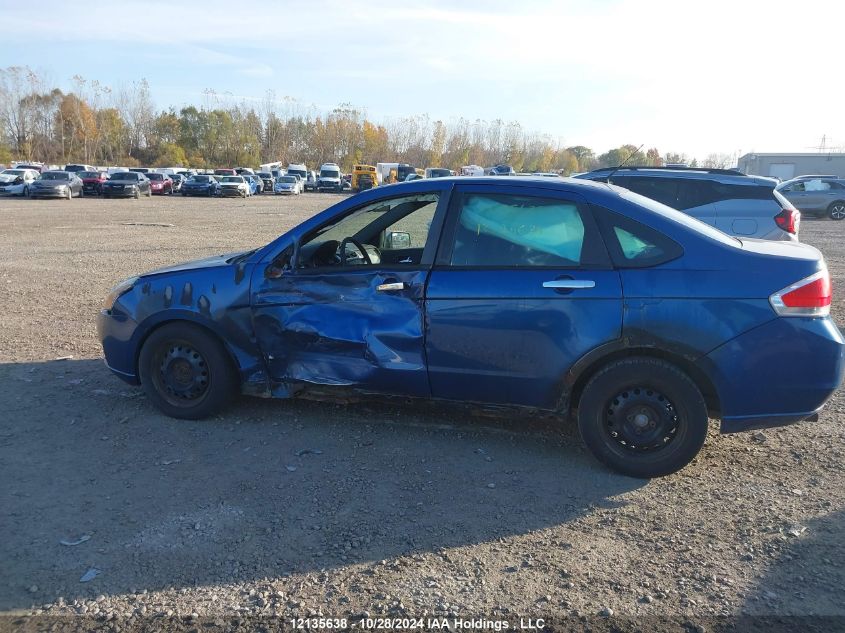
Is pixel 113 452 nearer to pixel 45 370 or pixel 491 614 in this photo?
pixel 45 370

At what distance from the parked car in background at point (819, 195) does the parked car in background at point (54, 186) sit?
35350 mm

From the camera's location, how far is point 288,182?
178 ft

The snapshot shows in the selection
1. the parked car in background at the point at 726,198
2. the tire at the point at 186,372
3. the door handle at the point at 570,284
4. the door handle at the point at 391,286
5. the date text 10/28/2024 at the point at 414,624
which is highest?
the parked car in background at the point at 726,198

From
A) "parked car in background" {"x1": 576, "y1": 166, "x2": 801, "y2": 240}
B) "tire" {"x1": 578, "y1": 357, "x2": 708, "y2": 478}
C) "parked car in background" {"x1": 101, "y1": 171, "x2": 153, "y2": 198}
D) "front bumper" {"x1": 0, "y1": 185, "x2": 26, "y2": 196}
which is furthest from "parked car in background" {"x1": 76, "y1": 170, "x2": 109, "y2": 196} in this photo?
"tire" {"x1": 578, "y1": 357, "x2": 708, "y2": 478}

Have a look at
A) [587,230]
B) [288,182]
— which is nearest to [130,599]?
[587,230]

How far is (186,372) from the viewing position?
4977mm

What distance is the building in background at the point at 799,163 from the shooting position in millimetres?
68875

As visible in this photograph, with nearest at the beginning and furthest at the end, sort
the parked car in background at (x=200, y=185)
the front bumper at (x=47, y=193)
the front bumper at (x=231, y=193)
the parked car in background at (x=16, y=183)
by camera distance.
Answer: the front bumper at (x=47, y=193) → the parked car in background at (x=16, y=183) → the front bumper at (x=231, y=193) → the parked car in background at (x=200, y=185)

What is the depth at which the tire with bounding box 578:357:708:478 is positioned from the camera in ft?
13.2

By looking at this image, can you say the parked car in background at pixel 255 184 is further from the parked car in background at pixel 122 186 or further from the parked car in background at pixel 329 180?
the parked car in background at pixel 122 186

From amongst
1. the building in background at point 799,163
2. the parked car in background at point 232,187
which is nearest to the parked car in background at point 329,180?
the parked car in background at point 232,187

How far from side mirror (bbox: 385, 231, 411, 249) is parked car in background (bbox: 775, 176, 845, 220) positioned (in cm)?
2658

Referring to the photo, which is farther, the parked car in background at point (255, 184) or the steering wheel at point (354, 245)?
the parked car in background at point (255, 184)

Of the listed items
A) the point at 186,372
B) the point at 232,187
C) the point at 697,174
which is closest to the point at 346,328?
the point at 186,372
